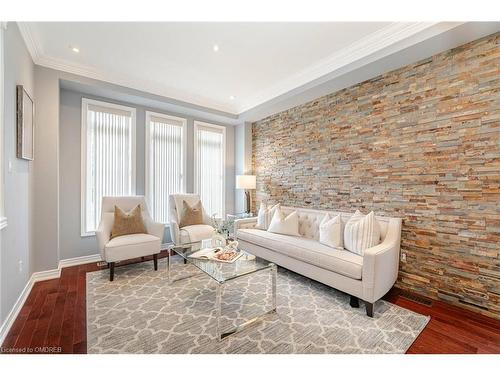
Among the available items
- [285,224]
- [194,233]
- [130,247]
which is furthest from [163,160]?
[285,224]

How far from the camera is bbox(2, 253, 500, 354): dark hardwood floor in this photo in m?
1.73

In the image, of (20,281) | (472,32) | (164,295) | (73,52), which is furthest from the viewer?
(73,52)

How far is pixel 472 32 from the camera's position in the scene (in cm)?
212

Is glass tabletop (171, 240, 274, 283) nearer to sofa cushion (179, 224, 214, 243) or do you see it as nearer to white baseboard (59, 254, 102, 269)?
sofa cushion (179, 224, 214, 243)

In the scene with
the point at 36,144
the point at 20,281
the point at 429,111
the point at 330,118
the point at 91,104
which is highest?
the point at 91,104

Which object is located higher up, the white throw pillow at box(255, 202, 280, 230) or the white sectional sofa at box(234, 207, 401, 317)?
the white throw pillow at box(255, 202, 280, 230)

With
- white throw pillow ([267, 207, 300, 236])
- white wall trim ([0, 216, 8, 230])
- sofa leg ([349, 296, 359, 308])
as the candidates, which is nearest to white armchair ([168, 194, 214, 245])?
white throw pillow ([267, 207, 300, 236])

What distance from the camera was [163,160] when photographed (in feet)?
14.4

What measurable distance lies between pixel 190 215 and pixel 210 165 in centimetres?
152

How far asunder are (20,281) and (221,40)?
11.0 feet

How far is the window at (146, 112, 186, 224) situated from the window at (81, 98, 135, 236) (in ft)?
0.95

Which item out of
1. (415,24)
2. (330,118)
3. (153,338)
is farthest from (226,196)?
(415,24)

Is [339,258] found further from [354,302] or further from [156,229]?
[156,229]
